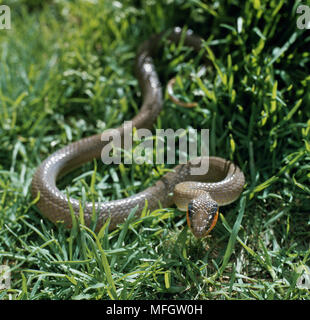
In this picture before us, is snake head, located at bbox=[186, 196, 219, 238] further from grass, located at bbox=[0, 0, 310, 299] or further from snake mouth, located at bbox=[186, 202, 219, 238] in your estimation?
grass, located at bbox=[0, 0, 310, 299]

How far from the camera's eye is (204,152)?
423cm

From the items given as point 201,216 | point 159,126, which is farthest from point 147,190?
point 159,126

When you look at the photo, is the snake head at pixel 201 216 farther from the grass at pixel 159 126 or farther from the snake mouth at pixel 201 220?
the grass at pixel 159 126

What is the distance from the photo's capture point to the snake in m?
3.47

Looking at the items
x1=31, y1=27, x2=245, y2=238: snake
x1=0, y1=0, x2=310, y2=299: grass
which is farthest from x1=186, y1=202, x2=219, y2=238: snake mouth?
x1=0, y1=0, x2=310, y2=299: grass

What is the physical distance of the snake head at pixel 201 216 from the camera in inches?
131

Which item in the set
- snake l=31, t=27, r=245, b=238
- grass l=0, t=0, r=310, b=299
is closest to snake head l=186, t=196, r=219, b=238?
snake l=31, t=27, r=245, b=238

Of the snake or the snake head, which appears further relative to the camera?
the snake

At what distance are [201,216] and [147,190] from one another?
72cm

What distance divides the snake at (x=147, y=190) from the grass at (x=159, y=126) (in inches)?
5.2

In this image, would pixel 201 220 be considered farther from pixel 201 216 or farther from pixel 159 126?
pixel 159 126

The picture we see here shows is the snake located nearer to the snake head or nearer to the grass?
the snake head

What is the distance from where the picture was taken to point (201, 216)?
336 cm

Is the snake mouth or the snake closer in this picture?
the snake mouth
